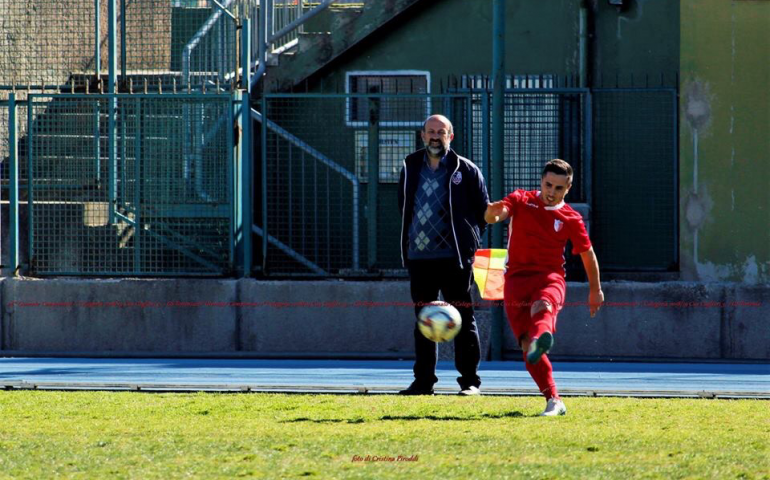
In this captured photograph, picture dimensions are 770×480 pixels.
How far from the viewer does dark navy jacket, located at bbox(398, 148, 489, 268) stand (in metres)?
10.4

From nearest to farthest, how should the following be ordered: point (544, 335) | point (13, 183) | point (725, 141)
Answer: point (544, 335) < point (725, 141) < point (13, 183)

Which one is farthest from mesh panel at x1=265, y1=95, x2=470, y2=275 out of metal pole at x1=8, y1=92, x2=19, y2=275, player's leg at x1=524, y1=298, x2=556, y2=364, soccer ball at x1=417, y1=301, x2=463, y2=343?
player's leg at x1=524, y1=298, x2=556, y2=364

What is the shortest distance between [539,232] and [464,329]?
1484 mm

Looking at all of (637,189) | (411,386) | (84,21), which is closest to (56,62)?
(84,21)

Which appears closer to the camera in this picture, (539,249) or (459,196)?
(539,249)

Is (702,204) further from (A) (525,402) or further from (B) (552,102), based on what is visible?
(A) (525,402)

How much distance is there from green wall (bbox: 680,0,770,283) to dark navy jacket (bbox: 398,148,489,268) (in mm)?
4729

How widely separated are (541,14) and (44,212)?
6.67m

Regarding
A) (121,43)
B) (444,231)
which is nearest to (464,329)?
(444,231)

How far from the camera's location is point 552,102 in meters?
14.8

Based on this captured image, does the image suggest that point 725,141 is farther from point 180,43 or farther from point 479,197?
point 180,43

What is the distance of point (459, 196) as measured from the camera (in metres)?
10.4

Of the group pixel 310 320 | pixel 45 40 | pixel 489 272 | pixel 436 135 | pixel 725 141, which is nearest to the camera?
pixel 436 135

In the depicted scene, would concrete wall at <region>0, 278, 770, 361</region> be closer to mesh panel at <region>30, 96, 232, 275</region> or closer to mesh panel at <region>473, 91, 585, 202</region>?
mesh panel at <region>30, 96, 232, 275</region>
